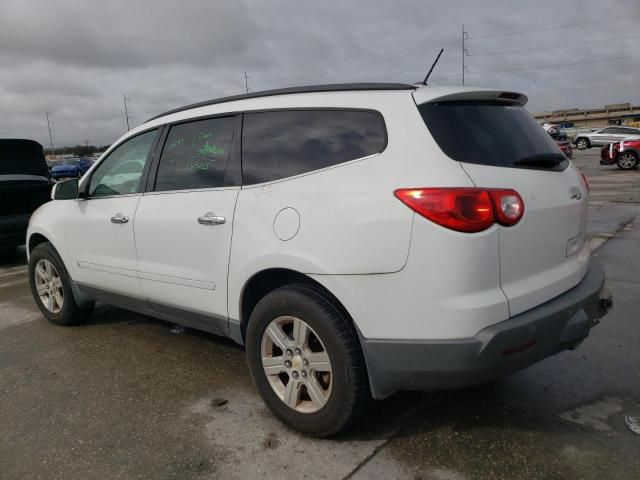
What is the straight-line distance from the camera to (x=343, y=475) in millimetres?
2416

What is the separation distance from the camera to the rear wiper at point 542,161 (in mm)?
2578

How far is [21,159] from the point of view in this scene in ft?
27.9

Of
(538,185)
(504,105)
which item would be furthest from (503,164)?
(504,105)

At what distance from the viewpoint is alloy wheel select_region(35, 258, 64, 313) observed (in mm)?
4664

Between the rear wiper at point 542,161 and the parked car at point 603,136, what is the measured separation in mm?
29594

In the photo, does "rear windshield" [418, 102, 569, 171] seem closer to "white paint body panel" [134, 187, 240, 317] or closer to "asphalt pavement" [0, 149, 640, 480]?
"white paint body panel" [134, 187, 240, 317]

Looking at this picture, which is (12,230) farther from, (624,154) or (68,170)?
(68,170)

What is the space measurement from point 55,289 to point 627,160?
20.9 m

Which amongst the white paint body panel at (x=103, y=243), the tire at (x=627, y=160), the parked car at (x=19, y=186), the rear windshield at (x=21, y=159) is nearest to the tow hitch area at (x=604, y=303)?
the white paint body panel at (x=103, y=243)

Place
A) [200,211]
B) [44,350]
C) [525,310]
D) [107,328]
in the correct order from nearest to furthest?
[525,310] → [200,211] → [44,350] → [107,328]

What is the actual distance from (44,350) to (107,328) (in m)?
0.57

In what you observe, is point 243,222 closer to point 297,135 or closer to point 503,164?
point 297,135

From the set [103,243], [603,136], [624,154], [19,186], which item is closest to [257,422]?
[103,243]

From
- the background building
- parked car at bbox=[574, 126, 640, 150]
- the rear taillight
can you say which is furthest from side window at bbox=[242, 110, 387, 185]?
the background building
